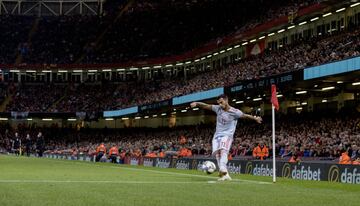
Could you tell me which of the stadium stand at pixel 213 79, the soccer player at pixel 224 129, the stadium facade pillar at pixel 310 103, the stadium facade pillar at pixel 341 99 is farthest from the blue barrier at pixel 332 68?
the soccer player at pixel 224 129

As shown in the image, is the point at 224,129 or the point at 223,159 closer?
the point at 223,159

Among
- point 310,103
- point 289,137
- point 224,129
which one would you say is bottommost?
point 289,137

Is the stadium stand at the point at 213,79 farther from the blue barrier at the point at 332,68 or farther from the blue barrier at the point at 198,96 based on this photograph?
the blue barrier at the point at 198,96

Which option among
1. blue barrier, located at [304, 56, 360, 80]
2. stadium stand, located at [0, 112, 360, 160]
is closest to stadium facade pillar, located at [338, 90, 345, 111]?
stadium stand, located at [0, 112, 360, 160]

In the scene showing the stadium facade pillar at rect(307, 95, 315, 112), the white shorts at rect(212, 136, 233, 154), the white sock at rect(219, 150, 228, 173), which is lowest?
the white sock at rect(219, 150, 228, 173)

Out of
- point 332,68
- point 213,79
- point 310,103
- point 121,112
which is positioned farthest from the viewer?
point 121,112

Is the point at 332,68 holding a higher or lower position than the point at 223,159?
higher

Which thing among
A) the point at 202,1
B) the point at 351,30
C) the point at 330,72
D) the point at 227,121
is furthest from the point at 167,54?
the point at 227,121

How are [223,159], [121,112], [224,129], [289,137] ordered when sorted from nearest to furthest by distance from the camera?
[223,159] < [224,129] < [289,137] < [121,112]

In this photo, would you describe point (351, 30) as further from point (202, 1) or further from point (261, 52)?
point (202, 1)

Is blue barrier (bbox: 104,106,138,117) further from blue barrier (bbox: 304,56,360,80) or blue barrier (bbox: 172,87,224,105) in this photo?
blue barrier (bbox: 304,56,360,80)

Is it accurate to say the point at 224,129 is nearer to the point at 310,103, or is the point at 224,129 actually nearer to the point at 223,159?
the point at 223,159

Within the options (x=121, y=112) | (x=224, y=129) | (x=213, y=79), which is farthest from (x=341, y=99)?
(x=121, y=112)

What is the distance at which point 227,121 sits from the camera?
15781 mm
